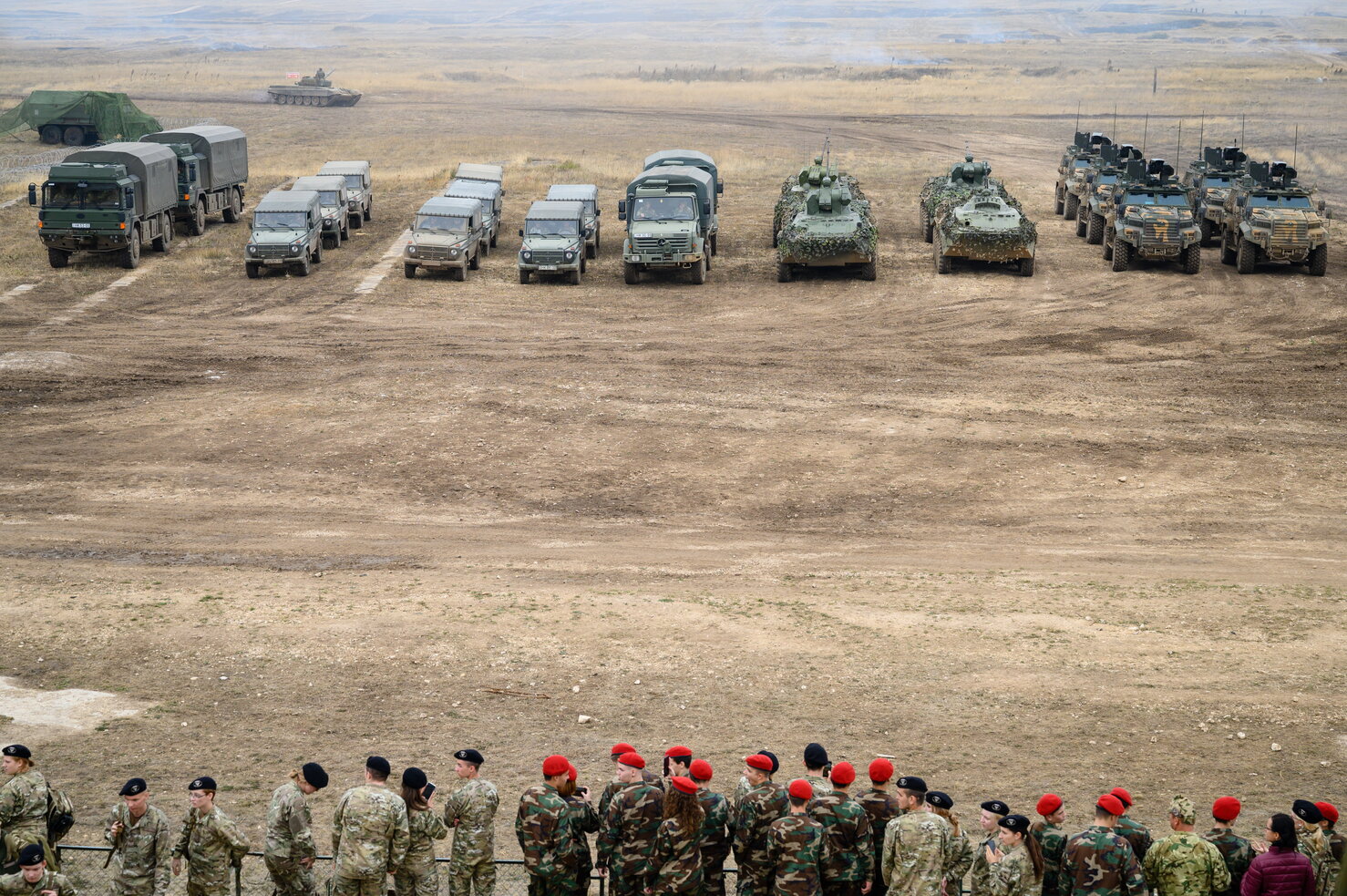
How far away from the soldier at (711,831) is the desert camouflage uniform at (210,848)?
2.67 meters

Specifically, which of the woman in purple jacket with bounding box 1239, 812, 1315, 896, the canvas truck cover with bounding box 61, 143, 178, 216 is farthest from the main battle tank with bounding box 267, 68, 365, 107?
the woman in purple jacket with bounding box 1239, 812, 1315, 896

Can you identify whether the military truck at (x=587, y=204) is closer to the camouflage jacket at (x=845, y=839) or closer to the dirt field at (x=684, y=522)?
the dirt field at (x=684, y=522)

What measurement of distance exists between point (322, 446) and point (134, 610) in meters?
5.67

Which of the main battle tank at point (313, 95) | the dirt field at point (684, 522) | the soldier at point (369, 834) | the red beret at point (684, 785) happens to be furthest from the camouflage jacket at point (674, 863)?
the main battle tank at point (313, 95)

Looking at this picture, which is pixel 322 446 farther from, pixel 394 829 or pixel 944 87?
pixel 944 87

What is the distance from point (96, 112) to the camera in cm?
5350

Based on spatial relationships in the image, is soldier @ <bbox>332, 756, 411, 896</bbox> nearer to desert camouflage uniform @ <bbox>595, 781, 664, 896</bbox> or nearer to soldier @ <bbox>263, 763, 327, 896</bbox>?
soldier @ <bbox>263, 763, 327, 896</bbox>

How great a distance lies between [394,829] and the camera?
27.2ft

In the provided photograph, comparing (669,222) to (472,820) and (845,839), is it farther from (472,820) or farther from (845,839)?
(845,839)

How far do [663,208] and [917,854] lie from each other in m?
23.4

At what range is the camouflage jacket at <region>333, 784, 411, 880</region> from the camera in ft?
27.0

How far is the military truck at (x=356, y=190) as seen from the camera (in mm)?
35656

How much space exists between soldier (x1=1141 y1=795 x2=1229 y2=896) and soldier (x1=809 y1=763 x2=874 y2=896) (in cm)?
158

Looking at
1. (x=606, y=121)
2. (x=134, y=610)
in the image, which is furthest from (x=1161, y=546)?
(x=606, y=121)
